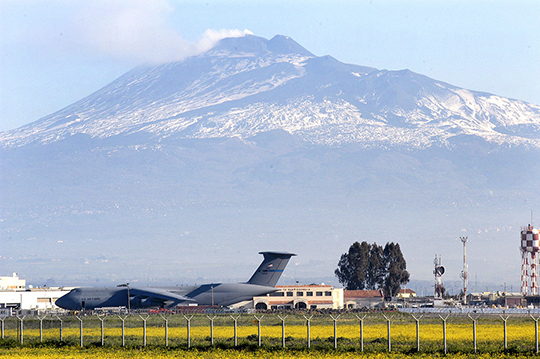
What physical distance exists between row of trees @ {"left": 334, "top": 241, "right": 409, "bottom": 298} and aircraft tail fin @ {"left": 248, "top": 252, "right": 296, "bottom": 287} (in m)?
38.6

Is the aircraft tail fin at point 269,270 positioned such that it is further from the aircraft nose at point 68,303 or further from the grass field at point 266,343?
the grass field at point 266,343

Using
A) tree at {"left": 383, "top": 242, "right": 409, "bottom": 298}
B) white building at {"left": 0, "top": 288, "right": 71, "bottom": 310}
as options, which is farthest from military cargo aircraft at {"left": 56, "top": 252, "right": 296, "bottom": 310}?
tree at {"left": 383, "top": 242, "right": 409, "bottom": 298}

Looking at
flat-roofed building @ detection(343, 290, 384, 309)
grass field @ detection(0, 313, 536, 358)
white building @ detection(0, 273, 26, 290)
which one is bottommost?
flat-roofed building @ detection(343, 290, 384, 309)

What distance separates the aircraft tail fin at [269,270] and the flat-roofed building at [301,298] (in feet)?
43.2

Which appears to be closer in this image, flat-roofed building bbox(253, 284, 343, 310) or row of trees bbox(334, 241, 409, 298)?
flat-roofed building bbox(253, 284, 343, 310)

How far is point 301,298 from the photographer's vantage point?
11506cm

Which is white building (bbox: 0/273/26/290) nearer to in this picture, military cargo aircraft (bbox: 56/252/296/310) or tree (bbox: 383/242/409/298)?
military cargo aircraft (bbox: 56/252/296/310)

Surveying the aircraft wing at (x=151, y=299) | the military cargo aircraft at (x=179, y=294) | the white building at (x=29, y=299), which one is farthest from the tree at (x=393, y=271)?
the white building at (x=29, y=299)

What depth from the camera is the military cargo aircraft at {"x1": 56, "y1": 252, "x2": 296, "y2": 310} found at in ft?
291

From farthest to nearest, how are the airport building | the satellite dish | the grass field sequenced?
the satellite dish < the airport building < the grass field

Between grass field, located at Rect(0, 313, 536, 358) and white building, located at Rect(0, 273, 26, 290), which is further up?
grass field, located at Rect(0, 313, 536, 358)

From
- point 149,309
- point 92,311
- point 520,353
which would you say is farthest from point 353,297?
point 520,353

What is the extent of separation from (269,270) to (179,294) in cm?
1252

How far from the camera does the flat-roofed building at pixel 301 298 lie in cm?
11400
